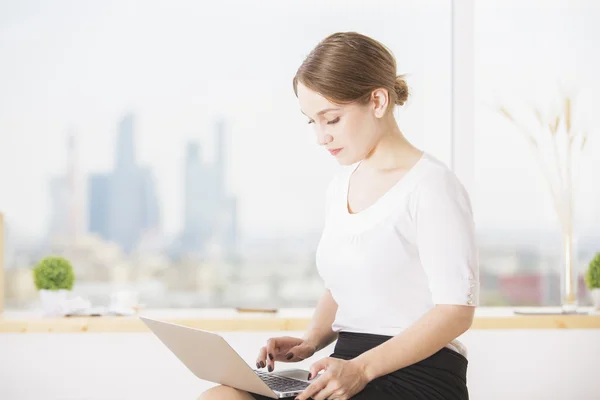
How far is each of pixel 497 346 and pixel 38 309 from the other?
6.27 feet

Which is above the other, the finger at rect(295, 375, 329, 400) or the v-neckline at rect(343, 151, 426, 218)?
the v-neckline at rect(343, 151, 426, 218)

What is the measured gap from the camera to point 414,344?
174 centimetres

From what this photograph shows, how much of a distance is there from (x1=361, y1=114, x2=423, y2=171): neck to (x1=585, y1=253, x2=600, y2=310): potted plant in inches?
71.7

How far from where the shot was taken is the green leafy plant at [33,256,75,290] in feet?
10.7

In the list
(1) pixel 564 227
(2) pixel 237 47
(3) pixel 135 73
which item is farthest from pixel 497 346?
(3) pixel 135 73

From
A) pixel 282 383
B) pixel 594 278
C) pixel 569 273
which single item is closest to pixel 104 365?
pixel 282 383

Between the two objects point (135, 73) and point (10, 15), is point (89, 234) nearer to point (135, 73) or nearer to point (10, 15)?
point (135, 73)

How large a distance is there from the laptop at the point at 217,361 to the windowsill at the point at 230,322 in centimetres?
123

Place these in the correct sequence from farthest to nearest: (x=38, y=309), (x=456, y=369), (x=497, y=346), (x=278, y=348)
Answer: (x=38, y=309), (x=497, y=346), (x=278, y=348), (x=456, y=369)

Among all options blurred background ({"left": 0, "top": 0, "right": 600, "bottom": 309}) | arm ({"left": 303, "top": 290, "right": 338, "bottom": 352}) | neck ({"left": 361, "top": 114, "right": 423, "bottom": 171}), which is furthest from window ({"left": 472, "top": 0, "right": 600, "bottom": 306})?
neck ({"left": 361, "top": 114, "right": 423, "bottom": 171})

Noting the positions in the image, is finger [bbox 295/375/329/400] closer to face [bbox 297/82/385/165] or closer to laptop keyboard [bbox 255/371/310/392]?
laptop keyboard [bbox 255/371/310/392]

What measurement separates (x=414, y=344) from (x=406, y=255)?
21cm

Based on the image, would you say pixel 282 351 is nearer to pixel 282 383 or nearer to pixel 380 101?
pixel 282 383

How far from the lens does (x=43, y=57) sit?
352 centimetres
